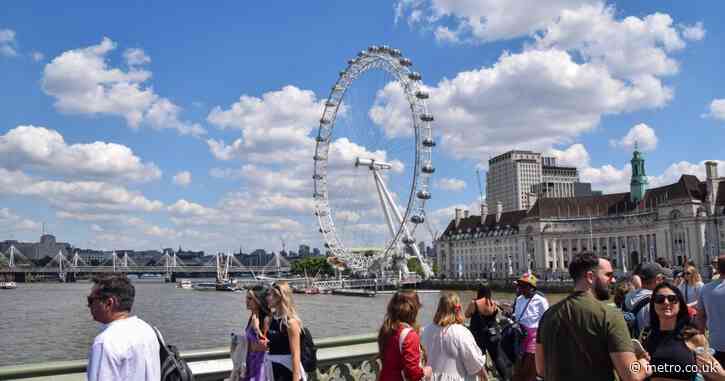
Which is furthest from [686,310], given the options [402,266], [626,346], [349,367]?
[402,266]

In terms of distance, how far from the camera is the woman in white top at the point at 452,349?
6.39 m

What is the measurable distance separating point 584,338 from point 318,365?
11.8 feet

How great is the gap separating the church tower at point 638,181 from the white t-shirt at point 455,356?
129 m

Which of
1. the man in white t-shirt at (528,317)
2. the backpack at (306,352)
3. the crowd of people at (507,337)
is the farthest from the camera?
the man in white t-shirt at (528,317)

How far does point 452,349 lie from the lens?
639 cm

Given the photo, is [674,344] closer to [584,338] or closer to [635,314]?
[584,338]

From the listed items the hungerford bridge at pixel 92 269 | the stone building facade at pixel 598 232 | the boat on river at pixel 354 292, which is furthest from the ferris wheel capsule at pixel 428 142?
the hungerford bridge at pixel 92 269

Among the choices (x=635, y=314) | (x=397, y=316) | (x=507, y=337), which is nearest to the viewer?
(x=397, y=316)

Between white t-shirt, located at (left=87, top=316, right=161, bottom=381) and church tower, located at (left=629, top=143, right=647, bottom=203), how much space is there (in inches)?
5178

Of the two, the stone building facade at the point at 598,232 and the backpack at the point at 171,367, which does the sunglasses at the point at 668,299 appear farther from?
the stone building facade at the point at 598,232

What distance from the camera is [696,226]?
4277 inches

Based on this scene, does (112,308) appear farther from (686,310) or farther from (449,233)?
(449,233)

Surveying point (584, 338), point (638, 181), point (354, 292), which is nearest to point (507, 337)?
point (584, 338)

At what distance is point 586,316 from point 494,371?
199 inches
